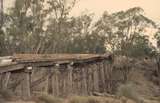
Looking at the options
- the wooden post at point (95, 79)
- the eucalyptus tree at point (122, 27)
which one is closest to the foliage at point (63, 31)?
the eucalyptus tree at point (122, 27)

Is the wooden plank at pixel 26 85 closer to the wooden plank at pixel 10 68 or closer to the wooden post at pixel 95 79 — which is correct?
the wooden plank at pixel 10 68

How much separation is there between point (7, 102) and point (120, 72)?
26.3 metres

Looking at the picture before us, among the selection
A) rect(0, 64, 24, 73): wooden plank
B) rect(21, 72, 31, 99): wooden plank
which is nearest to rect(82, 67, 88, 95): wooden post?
rect(21, 72, 31, 99): wooden plank

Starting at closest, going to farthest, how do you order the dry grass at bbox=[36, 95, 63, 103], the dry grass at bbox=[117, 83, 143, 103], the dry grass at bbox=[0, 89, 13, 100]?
the dry grass at bbox=[36, 95, 63, 103] < the dry grass at bbox=[0, 89, 13, 100] < the dry grass at bbox=[117, 83, 143, 103]

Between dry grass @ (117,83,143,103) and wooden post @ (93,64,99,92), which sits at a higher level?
wooden post @ (93,64,99,92)

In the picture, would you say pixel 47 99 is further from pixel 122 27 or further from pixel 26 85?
pixel 122 27

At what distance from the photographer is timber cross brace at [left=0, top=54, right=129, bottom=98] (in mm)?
23641

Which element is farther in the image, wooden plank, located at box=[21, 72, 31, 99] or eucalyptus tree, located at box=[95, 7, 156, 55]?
eucalyptus tree, located at box=[95, 7, 156, 55]

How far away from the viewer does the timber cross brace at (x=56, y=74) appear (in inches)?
931

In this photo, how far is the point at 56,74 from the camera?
85.4 feet

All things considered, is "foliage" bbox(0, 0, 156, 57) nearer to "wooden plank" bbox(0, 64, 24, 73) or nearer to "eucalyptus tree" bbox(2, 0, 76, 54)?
"eucalyptus tree" bbox(2, 0, 76, 54)

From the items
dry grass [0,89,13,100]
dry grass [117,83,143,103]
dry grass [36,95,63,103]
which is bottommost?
dry grass [117,83,143,103]

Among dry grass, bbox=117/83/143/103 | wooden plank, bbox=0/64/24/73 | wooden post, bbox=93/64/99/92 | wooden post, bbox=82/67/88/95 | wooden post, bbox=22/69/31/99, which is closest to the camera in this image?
wooden plank, bbox=0/64/24/73

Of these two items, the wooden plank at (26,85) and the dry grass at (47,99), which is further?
the wooden plank at (26,85)
